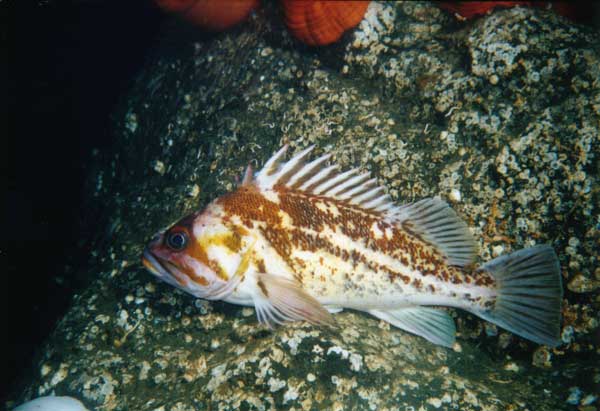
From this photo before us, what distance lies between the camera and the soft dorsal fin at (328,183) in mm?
2070

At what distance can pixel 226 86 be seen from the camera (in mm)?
3207

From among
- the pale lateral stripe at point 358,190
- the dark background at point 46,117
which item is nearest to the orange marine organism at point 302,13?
the dark background at point 46,117

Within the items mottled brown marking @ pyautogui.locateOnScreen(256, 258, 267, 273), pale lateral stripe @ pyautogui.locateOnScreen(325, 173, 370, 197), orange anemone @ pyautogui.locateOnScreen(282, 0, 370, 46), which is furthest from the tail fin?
orange anemone @ pyautogui.locateOnScreen(282, 0, 370, 46)

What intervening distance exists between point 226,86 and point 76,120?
13.6ft

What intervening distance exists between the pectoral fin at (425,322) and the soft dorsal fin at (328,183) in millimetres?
696

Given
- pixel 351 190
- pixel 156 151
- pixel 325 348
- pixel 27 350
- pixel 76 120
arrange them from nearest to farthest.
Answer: pixel 325 348, pixel 351 190, pixel 156 151, pixel 27 350, pixel 76 120

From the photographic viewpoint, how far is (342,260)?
1986mm

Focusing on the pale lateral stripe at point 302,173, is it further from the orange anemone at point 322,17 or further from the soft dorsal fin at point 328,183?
the orange anemone at point 322,17

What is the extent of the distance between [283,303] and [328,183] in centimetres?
79

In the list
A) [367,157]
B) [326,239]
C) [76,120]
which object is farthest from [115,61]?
[326,239]

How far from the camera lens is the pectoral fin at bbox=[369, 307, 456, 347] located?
2.06 metres

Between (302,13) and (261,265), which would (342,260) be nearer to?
(261,265)

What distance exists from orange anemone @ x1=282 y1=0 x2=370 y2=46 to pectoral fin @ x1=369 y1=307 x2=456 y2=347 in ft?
8.31

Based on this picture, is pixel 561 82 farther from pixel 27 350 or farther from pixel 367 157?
pixel 27 350
